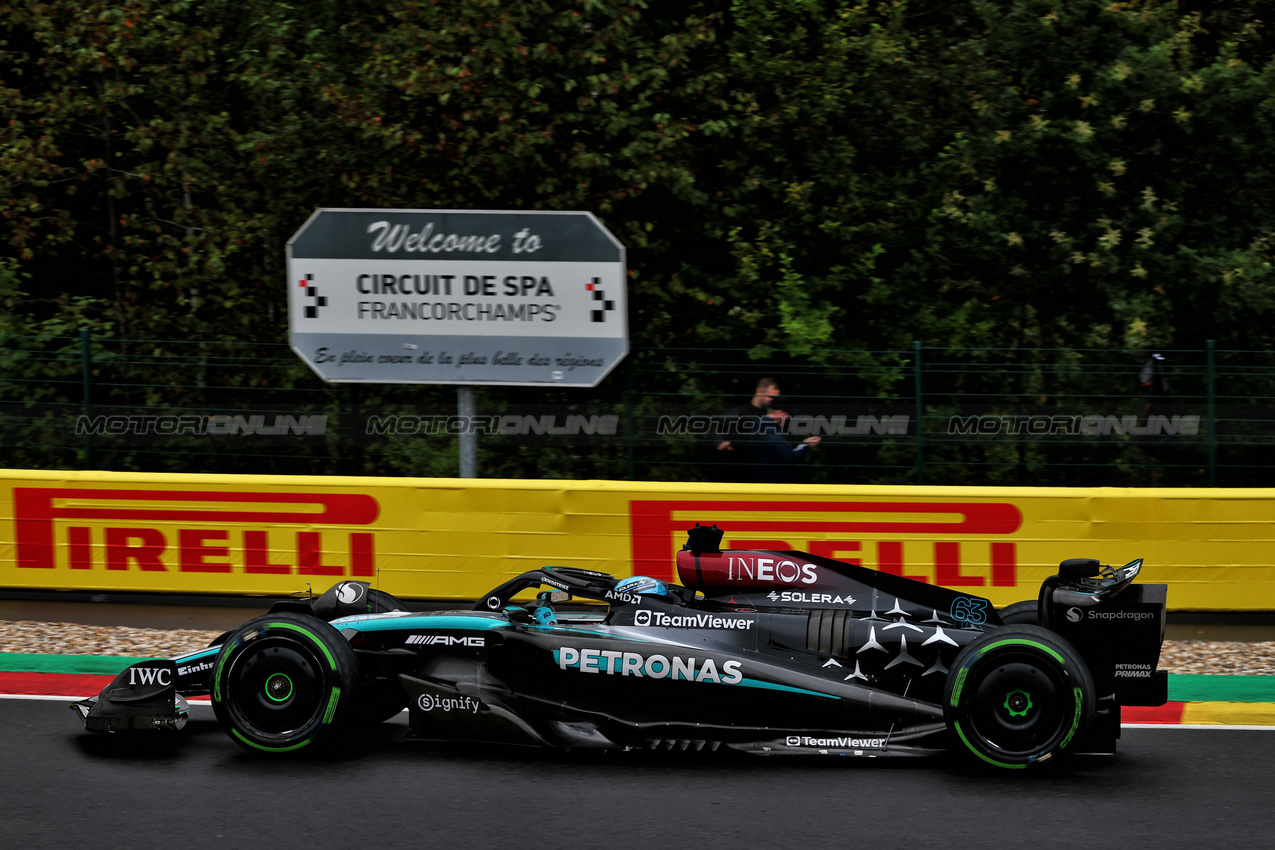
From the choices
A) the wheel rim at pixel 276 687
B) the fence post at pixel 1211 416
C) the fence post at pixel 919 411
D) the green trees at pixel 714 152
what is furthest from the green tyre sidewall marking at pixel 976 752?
the green trees at pixel 714 152

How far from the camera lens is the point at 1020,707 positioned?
6.05 meters

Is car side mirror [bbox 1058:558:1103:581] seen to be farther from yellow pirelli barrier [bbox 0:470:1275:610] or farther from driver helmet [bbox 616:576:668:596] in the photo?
yellow pirelli barrier [bbox 0:470:1275:610]

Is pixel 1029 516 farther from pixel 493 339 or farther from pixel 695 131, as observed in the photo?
pixel 695 131

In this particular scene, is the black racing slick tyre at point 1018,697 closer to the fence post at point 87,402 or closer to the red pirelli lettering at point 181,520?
the red pirelli lettering at point 181,520

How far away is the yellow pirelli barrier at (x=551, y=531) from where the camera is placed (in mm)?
9117

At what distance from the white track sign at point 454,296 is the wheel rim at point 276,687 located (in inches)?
200

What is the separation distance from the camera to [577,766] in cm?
639

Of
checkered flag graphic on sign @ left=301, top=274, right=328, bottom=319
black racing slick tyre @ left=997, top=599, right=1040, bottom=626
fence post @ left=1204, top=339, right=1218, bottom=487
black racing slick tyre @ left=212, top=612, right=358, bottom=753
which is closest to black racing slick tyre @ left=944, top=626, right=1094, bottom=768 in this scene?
black racing slick tyre @ left=997, top=599, right=1040, bottom=626

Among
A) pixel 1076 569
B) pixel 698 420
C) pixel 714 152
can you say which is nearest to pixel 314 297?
pixel 698 420

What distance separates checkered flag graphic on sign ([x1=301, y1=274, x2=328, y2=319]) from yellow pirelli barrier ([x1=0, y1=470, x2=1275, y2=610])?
1.90 meters

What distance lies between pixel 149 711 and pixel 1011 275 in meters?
9.99

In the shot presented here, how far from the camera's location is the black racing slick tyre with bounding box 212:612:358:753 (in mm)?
6246

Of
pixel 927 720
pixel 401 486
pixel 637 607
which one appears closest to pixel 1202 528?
pixel 927 720

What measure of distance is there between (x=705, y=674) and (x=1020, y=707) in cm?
138
